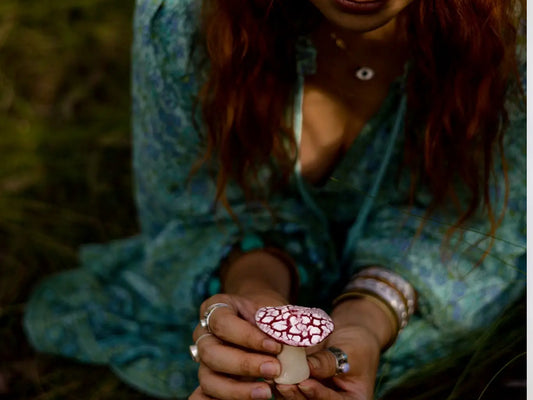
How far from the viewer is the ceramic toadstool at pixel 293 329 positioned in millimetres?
518

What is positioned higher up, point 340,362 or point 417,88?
point 417,88

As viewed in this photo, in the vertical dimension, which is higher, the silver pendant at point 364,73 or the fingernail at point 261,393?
the silver pendant at point 364,73

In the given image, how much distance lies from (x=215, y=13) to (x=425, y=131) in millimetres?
243

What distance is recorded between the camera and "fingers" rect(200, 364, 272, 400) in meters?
0.56

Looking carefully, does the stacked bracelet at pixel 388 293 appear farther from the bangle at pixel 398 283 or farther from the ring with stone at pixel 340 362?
the ring with stone at pixel 340 362

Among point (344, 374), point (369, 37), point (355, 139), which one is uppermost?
point (369, 37)

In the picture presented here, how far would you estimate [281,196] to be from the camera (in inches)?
31.4

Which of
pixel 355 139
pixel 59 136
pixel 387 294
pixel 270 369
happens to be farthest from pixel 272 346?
pixel 59 136

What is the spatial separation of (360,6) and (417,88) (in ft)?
0.51

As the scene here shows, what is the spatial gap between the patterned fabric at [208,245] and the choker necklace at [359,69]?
0.03 m

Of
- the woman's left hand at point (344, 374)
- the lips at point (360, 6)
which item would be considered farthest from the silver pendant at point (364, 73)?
the woman's left hand at point (344, 374)

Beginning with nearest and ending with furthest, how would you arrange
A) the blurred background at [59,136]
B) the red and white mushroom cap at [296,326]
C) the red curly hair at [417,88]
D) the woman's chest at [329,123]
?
1. the red and white mushroom cap at [296,326]
2. the red curly hair at [417,88]
3. the woman's chest at [329,123]
4. the blurred background at [59,136]

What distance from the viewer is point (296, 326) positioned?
1.70ft

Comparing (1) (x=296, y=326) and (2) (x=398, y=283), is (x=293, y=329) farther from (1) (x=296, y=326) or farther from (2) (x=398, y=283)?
(2) (x=398, y=283)
